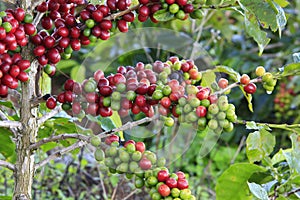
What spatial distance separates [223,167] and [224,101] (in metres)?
1.99

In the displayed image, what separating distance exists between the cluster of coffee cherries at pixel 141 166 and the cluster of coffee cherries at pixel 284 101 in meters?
2.05

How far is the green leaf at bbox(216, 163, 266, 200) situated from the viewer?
1.03 metres

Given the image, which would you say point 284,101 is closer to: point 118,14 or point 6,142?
point 6,142

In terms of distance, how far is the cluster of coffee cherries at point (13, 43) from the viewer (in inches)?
27.8

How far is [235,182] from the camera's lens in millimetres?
1042

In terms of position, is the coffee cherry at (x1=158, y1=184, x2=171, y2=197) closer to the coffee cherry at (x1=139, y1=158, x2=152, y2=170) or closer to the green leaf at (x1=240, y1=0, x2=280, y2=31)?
the coffee cherry at (x1=139, y1=158, x2=152, y2=170)

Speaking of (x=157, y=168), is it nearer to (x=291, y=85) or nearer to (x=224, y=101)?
(x=224, y=101)

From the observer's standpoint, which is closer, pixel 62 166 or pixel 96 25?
pixel 96 25

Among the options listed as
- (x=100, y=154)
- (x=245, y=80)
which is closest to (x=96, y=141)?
(x=100, y=154)

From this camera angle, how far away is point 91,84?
75 centimetres

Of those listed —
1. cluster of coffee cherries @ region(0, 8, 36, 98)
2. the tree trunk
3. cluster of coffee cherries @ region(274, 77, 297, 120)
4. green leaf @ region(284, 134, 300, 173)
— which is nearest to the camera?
cluster of coffee cherries @ region(0, 8, 36, 98)

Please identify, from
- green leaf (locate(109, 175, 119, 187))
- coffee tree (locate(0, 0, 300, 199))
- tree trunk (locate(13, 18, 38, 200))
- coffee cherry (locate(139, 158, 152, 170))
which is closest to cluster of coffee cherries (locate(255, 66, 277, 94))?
coffee tree (locate(0, 0, 300, 199))

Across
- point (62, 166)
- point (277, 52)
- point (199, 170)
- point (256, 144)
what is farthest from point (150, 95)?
point (277, 52)

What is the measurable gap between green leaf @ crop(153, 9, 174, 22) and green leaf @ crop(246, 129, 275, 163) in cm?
24
